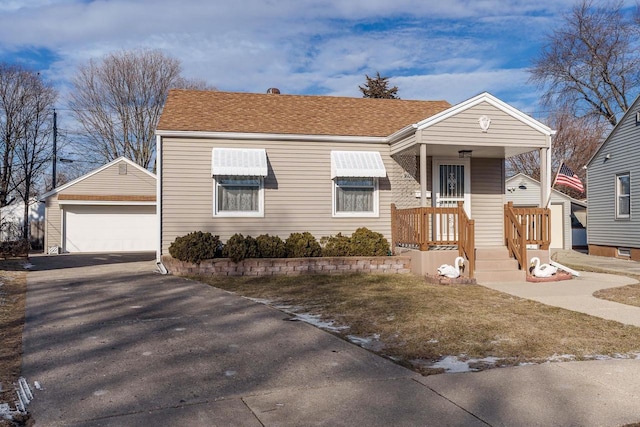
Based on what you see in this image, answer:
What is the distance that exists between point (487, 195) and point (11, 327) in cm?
1093

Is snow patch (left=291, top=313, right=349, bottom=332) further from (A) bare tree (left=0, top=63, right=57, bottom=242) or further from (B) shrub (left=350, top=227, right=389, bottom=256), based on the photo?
(A) bare tree (left=0, top=63, right=57, bottom=242)

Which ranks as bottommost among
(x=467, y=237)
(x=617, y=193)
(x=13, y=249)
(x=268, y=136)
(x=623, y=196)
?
(x=13, y=249)

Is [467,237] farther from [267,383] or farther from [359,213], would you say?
[267,383]

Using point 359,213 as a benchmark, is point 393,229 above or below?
below

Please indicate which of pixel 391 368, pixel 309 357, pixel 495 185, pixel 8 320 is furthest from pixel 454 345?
pixel 495 185

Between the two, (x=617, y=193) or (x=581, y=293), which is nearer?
(x=581, y=293)

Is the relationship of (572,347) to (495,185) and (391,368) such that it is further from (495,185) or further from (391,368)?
(495,185)

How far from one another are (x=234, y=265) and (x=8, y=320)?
5041mm

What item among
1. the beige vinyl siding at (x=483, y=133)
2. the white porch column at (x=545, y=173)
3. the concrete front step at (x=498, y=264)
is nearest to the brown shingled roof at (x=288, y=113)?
the beige vinyl siding at (x=483, y=133)

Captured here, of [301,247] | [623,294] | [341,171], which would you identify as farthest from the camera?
[341,171]

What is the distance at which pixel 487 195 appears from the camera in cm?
1358

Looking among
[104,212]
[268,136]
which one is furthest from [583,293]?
A: [104,212]

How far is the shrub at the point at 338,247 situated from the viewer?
39.7ft

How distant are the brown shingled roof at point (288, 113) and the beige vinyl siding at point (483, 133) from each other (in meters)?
2.14
